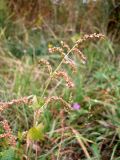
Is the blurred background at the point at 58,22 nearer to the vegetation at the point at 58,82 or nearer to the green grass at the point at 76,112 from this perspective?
the vegetation at the point at 58,82

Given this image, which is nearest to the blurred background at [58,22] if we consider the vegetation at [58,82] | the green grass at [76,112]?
the vegetation at [58,82]

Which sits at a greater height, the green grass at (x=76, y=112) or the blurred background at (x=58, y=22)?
the blurred background at (x=58, y=22)

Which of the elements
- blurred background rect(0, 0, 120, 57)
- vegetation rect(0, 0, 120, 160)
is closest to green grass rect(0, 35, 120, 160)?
vegetation rect(0, 0, 120, 160)

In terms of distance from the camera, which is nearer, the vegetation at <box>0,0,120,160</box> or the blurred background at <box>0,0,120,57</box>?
the vegetation at <box>0,0,120,160</box>

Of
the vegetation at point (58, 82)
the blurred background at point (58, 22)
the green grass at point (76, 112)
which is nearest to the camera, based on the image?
the vegetation at point (58, 82)

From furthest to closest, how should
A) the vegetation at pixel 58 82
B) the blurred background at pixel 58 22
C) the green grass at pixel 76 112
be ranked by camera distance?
the blurred background at pixel 58 22 < the green grass at pixel 76 112 < the vegetation at pixel 58 82

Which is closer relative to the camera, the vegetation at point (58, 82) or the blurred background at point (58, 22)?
the vegetation at point (58, 82)

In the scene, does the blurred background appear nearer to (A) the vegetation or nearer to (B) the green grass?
(A) the vegetation

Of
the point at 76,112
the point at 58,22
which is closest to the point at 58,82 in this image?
the point at 76,112

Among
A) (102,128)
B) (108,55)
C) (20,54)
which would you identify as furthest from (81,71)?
(102,128)
